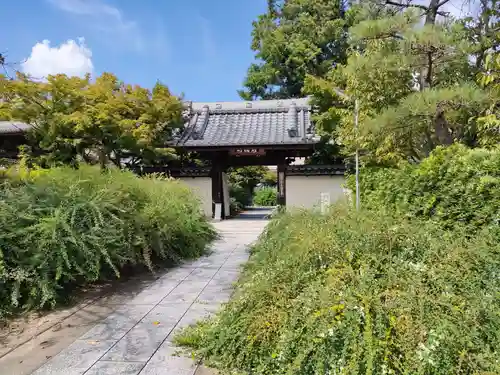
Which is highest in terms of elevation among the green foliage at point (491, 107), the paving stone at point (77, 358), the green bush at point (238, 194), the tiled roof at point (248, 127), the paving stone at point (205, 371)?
the tiled roof at point (248, 127)

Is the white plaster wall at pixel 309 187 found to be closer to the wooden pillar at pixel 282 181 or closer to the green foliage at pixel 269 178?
the wooden pillar at pixel 282 181

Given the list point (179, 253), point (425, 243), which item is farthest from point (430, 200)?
point (179, 253)

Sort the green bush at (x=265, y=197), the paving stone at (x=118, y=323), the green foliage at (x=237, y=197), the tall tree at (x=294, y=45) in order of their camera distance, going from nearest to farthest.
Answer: the paving stone at (x=118, y=323) → the green foliage at (x=237, y=197) → the tall tree at (x=294, y=45) → the green bush at (x=265, y=197)

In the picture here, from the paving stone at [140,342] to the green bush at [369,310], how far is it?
0.23 meters

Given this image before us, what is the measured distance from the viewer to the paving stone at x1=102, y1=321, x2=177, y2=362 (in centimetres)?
292

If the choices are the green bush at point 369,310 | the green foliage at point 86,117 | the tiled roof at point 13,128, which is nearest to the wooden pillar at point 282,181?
the green foliage at point 86,117

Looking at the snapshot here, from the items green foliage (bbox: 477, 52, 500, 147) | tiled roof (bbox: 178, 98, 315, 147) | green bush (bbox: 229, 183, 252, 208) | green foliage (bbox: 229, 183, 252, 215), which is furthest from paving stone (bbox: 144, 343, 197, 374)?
green bush (bbox: 229, 183, 252, 208)

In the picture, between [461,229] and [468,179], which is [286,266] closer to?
[461,229]

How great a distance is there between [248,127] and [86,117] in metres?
5.33

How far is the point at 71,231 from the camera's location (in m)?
4.10

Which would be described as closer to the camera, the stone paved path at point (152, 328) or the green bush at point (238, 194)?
the stone paved path at point (152, 328)

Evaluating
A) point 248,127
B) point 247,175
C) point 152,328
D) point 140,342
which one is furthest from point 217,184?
point 140,342

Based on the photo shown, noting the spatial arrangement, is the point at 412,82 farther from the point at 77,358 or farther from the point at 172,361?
the point at 77,358

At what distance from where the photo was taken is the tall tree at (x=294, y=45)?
20516 mm
